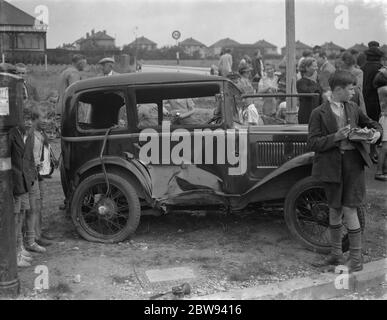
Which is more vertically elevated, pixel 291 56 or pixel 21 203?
pixel 291 56

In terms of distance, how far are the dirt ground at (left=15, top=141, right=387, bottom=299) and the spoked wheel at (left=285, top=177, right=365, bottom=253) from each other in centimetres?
14

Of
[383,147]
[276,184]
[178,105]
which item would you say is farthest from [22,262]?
[383,147]

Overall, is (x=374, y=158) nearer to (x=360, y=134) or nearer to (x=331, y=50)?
(x=360, y=134)

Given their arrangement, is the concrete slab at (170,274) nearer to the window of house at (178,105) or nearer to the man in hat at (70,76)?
the window of house at (178,105)

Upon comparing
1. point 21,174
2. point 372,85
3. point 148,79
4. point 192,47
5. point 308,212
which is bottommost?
point 308,212

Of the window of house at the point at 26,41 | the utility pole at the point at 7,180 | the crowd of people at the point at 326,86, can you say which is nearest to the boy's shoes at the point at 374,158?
the crowd of people at the point at 326,86

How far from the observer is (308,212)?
5.70 m

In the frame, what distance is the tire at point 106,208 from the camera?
5.78 m

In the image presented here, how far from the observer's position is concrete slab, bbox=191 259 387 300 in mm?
4566

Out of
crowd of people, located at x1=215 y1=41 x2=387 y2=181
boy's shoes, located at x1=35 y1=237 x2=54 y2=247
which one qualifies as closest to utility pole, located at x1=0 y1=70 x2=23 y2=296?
boy's shoes, located at x1=35 y1=237 x2=54 y2=247

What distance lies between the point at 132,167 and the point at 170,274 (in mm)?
1363

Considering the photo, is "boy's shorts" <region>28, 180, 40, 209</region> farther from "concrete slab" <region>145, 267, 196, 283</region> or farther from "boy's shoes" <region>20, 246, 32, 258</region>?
"concrete slab" <region>145, 267, 196, 283</region>

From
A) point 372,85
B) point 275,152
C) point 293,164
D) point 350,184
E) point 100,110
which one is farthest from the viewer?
point 372,85
